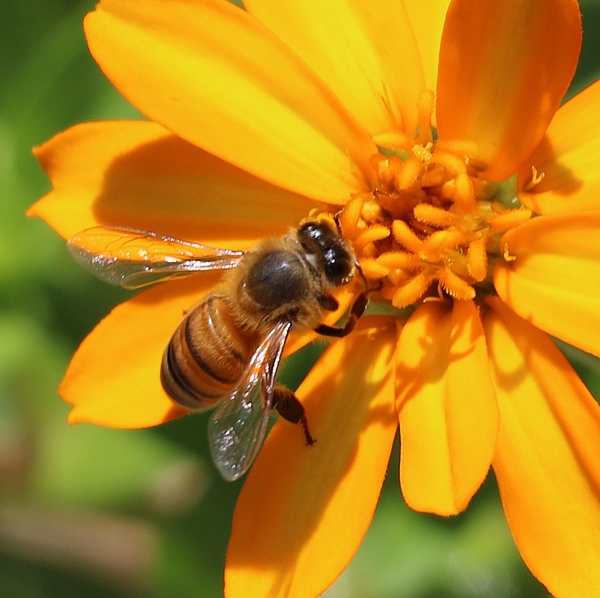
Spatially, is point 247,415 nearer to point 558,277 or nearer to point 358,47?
point 558,277

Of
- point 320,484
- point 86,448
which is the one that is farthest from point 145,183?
point 86,448

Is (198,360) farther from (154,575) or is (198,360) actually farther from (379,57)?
(154,575)

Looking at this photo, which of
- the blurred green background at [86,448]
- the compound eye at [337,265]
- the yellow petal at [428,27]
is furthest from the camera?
the blurred green background at [86,448]

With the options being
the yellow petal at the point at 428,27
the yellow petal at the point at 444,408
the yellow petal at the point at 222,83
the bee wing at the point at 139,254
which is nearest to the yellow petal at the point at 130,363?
the bee wing at the point at 139,254

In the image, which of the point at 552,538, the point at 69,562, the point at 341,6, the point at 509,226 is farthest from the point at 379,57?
the point at 69,562

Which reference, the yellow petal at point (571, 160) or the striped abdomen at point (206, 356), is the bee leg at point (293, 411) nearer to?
the striped abdomen at point (206, 356)

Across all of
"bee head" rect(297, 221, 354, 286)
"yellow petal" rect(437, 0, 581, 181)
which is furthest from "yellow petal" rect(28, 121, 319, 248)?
"yellow petal" rect(437, 0, 581, 181)
